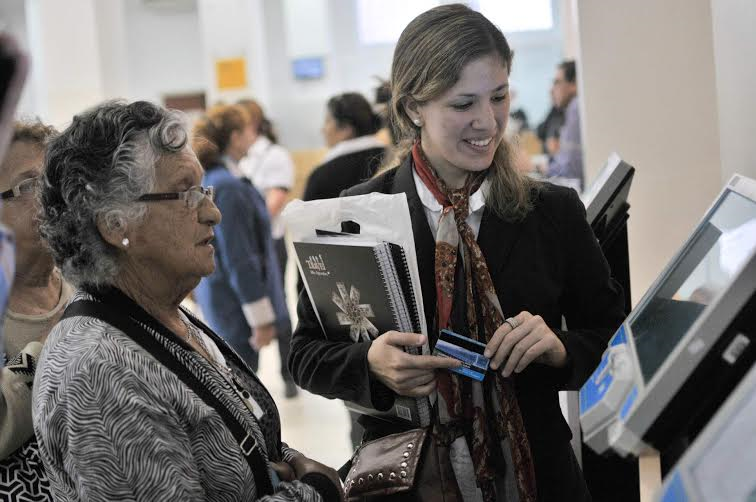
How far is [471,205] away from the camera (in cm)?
192

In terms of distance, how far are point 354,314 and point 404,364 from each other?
8.1 inches

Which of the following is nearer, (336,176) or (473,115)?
(473,115)

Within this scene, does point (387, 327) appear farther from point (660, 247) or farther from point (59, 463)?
point (660, 247)

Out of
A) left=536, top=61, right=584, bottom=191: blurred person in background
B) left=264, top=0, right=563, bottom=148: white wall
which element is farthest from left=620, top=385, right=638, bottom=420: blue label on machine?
left=264, top=0, right=563, bottom=148: white wall

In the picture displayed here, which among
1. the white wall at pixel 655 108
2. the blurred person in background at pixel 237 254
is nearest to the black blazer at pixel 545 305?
the white wall at pixel 655 108

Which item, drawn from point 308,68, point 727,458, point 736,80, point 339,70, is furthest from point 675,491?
point 339,70

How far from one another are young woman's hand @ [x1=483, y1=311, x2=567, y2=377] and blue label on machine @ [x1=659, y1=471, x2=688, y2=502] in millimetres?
728

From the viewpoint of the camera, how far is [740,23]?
197cm

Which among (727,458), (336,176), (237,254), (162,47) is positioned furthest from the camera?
(162,47)

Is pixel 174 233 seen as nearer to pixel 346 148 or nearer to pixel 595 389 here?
pixel 595 389

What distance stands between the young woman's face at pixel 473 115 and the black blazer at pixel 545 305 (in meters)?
0.13

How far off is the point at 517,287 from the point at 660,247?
1.70 metres

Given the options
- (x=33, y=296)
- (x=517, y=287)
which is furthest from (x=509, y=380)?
(x=33, y=296)

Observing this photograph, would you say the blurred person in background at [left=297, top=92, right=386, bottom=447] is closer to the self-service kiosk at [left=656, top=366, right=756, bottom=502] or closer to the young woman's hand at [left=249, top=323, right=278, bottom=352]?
the young woman's hand at [left=249, top=323, right=278, bottom=352]
